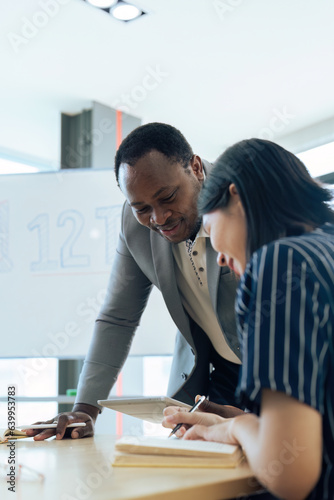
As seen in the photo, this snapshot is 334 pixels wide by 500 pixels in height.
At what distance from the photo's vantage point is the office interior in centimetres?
288

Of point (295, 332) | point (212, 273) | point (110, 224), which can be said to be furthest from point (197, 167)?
point (110, 224)

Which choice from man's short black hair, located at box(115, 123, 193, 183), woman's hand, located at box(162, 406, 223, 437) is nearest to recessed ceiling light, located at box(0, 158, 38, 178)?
man's short black hair, located at box(115, 123, 193, 183)

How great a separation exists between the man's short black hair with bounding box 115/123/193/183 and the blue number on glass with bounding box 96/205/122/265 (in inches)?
58.3

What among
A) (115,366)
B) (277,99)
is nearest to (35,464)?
(115,366)

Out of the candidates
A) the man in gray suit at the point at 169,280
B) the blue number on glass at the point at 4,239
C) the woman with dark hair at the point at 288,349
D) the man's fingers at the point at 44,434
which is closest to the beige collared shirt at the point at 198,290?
the man in gray suit at the point at 169,280

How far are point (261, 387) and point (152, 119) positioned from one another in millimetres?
3447

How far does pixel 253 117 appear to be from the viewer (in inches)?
157

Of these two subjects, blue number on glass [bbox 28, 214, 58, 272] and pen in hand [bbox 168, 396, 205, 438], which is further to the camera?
blue number on glass [bbox 28, 214, 58, 272]

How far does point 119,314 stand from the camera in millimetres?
1919

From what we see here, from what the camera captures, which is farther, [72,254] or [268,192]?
[72,254]

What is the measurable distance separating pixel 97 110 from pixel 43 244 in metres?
1.01

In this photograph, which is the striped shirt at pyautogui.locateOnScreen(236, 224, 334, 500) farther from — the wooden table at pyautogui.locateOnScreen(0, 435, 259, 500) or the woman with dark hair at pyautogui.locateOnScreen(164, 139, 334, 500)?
the wooden table at pyautogui.locateOnScreen(0, 435, 259, 500)

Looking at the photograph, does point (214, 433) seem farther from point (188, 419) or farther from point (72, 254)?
point (72, 254)

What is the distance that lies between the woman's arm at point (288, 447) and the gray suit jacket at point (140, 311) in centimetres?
87
